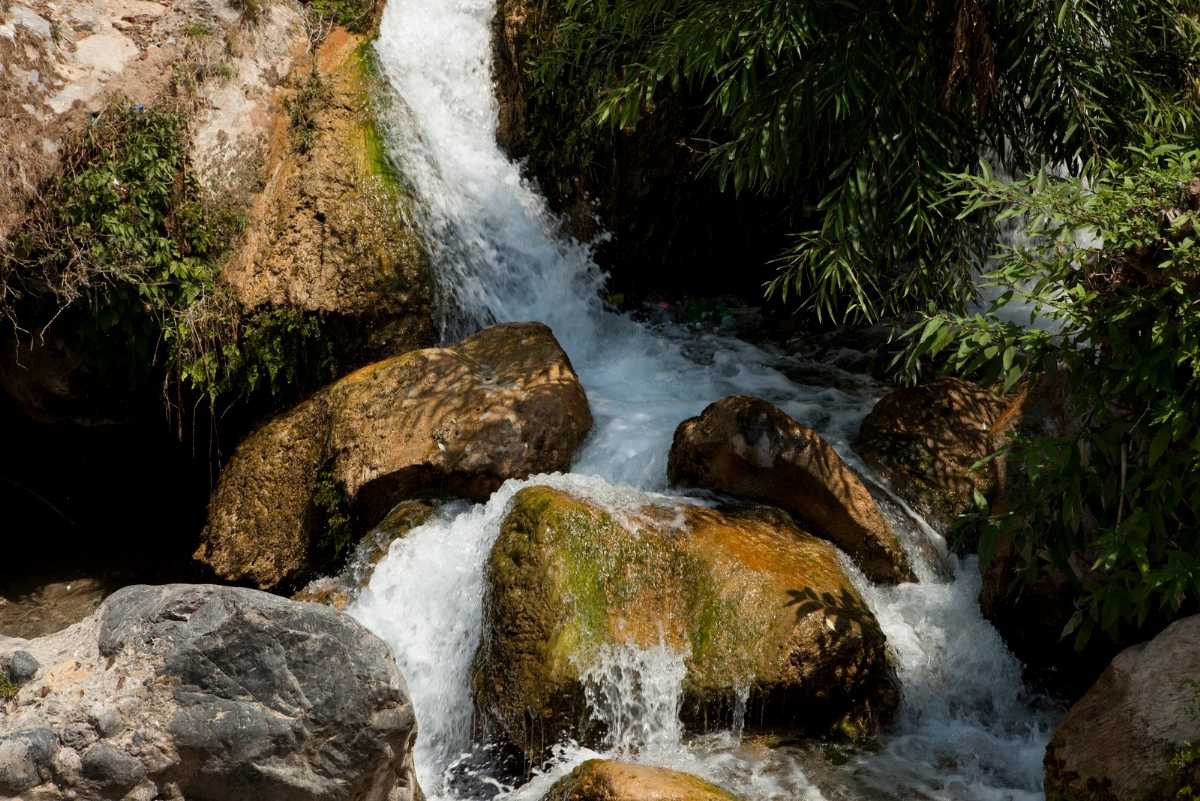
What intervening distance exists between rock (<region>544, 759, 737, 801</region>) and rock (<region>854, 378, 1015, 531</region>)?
Result: 3151mm

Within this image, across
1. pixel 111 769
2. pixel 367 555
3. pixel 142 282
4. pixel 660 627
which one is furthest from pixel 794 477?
pixel 142 282

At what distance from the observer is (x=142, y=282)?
313 inches

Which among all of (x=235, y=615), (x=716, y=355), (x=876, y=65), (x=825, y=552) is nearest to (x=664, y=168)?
(x=716, y=355)

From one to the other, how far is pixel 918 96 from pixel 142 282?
17.8 ft

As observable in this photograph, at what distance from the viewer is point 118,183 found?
8.12m

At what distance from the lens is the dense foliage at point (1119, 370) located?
181 inches

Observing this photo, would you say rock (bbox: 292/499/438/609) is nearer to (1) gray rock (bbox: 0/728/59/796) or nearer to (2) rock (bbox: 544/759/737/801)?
(2) rock (bbox: 544/759/737/801)

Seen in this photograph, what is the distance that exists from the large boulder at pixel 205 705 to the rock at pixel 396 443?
292 cm

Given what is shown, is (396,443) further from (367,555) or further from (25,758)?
(25,758)

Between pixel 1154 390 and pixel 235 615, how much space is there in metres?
3.81

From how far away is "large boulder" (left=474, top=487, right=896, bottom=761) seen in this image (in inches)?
223

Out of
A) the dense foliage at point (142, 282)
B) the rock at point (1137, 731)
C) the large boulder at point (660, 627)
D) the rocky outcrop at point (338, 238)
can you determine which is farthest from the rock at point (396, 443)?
the rock at point (1137, 731)

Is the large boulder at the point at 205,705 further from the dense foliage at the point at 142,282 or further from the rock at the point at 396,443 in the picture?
the dense foliage at the point at 142,282

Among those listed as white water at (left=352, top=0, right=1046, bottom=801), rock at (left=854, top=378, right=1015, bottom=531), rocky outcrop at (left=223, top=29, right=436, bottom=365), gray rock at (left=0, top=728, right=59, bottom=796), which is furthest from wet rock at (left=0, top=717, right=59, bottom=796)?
rock at (left=854, top=378, right=1015, bottom=531)
